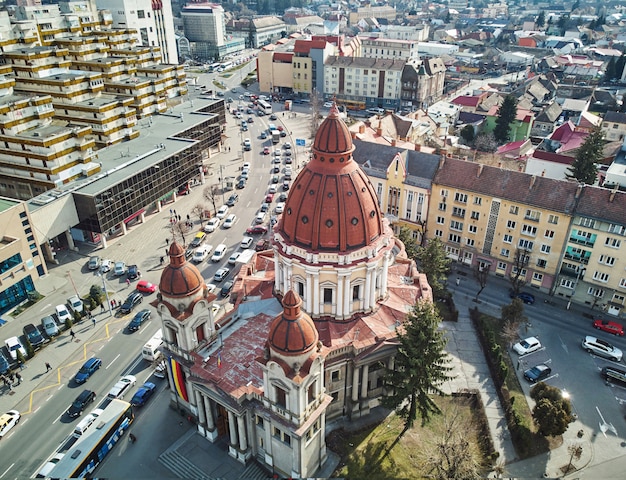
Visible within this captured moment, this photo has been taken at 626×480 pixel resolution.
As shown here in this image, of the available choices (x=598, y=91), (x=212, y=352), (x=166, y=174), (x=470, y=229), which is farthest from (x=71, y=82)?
(x=598, y=91)

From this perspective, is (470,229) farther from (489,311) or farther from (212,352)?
(212,352)

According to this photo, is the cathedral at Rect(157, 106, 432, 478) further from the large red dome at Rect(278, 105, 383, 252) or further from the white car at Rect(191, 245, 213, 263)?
the white car at Rect(191, 245, 213, 263)

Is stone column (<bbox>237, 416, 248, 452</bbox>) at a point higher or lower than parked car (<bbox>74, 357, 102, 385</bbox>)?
higher

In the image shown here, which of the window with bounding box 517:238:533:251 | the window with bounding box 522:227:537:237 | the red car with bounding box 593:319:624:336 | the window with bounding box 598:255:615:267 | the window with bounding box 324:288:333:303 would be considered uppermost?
the window with bounding box 324:288:333:303

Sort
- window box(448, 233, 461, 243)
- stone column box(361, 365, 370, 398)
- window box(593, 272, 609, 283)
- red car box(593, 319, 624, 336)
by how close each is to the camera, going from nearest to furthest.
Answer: stone column box(361, 365, 370, 398) < red car box(593, 319, 624, 336) < window box(593, 272, 609, 283) < window box(448, 233, 461, 243)

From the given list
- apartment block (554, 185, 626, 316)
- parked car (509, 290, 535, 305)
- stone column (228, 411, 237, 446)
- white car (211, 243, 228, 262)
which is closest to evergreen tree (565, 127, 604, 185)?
apartment block (554, 185, 626, 316)

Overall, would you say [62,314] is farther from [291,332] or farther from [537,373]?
[537,373]

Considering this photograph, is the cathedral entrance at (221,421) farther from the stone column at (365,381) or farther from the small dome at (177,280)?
the stone column at (365,381)

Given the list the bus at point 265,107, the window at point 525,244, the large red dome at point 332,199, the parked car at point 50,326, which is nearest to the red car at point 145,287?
the parked car at point 50,326
